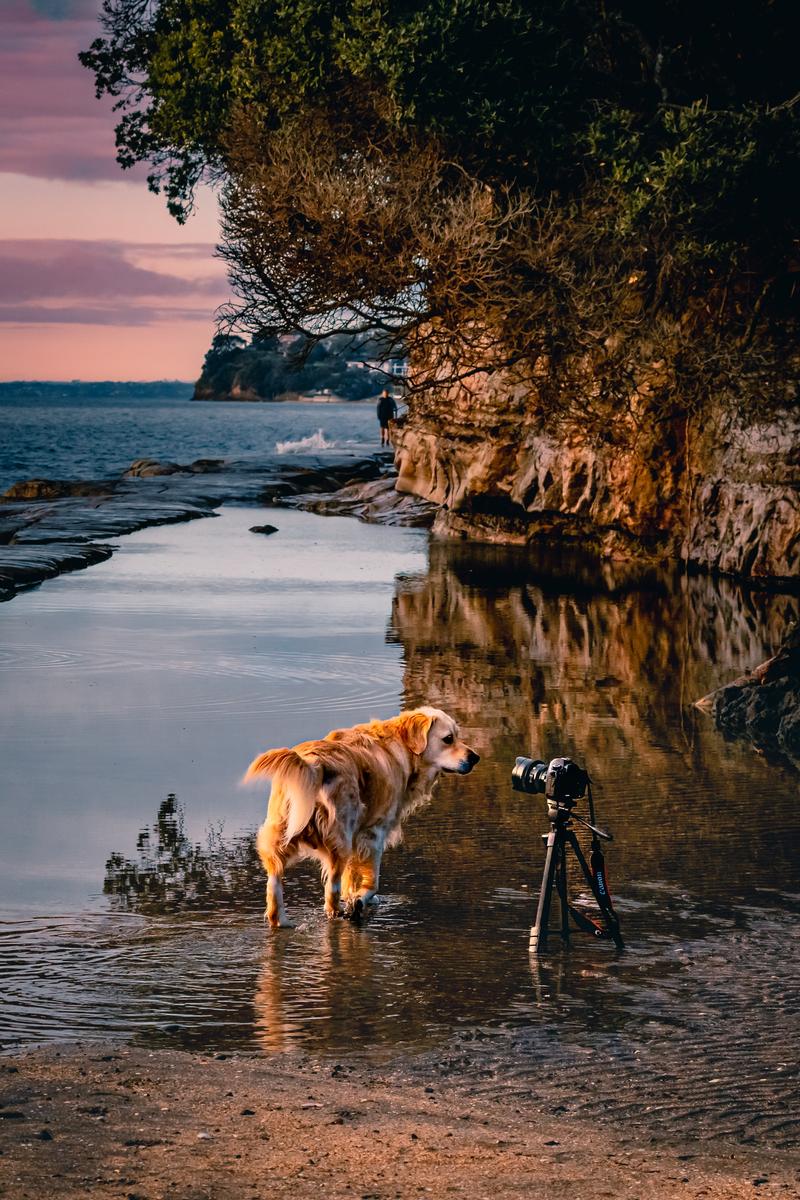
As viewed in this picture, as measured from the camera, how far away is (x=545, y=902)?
689cm

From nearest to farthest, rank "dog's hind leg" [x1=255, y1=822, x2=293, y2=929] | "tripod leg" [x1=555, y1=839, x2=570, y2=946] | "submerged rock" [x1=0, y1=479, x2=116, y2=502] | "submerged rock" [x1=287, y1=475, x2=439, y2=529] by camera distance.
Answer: "tripod leg" [x1=555, y1=839, x2=570, y2=946] → "dog's hind leg" [x1=255, y1=822, x2=293, y2=929] → "submerged rock" [x1=287, y1=475, x2=439, y2=529] → "submerged rock" [x1=0, y1=479, x2=116, y2=502]

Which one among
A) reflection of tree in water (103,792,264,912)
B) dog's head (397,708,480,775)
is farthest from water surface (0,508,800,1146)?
dog's head (397,708,480,775)

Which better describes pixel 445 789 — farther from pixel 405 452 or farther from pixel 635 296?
pixel 405 452

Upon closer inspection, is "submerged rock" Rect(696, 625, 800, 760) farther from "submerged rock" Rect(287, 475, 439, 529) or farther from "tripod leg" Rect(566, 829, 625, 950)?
"submerged rock" Rect(287, 475, 439, 529)

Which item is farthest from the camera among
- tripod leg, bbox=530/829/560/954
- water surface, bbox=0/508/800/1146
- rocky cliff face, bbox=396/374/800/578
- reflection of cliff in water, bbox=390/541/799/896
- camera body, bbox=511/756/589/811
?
rocky cliff face, bbox=396/374/800/578

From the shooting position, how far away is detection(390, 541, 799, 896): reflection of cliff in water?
30.5ft

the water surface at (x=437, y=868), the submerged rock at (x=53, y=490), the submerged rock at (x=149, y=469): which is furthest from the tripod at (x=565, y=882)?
the submerged rock at (x=149, y=469)

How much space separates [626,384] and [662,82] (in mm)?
5388

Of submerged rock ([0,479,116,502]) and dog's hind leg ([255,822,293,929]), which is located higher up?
submerged rock ([0,479,116,502])

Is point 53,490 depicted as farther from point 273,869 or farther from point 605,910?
point 605,910

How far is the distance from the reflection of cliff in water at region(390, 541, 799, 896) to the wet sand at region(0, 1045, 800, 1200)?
349cm

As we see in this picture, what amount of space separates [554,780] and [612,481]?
21449 millimetres

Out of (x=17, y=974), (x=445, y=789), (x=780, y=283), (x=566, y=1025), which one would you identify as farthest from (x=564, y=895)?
(x=780, y=283)

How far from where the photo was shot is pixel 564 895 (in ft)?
23.2
